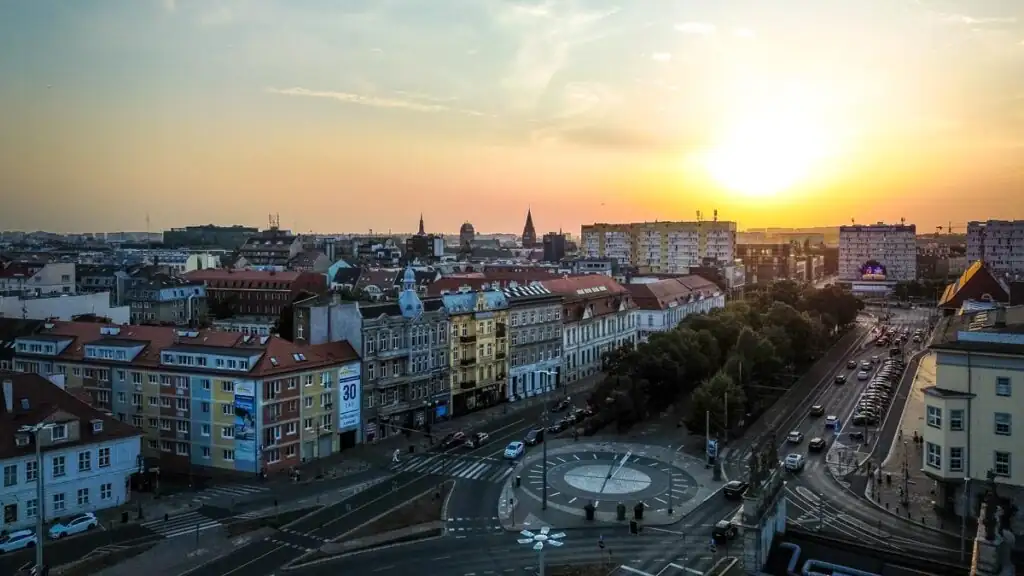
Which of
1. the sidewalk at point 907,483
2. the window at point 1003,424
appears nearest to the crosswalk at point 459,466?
the sidewalk at point 907,483

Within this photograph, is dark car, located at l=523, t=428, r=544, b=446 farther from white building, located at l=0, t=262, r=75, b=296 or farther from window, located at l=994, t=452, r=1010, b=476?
white building, located at l=0, t=262, r=75, b=296

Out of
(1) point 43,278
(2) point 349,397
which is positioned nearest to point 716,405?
(2) point 349,397

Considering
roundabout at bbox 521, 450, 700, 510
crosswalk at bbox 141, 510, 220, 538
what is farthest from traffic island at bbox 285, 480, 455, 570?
crosswalk at bbox 141, 510, 220, 538

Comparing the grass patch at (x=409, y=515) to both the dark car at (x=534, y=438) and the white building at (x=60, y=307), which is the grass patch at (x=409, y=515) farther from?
the white building at (x=60, y=307)

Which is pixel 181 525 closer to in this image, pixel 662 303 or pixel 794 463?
pixel 794 463

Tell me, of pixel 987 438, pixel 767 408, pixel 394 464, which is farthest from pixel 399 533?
pixel 767 408

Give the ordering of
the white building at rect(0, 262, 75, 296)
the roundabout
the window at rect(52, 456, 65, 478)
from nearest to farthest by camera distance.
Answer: the window at rect(52, 456, 65, 478) → the roundabout → the white building at rect(0, 262, 75, 296)
